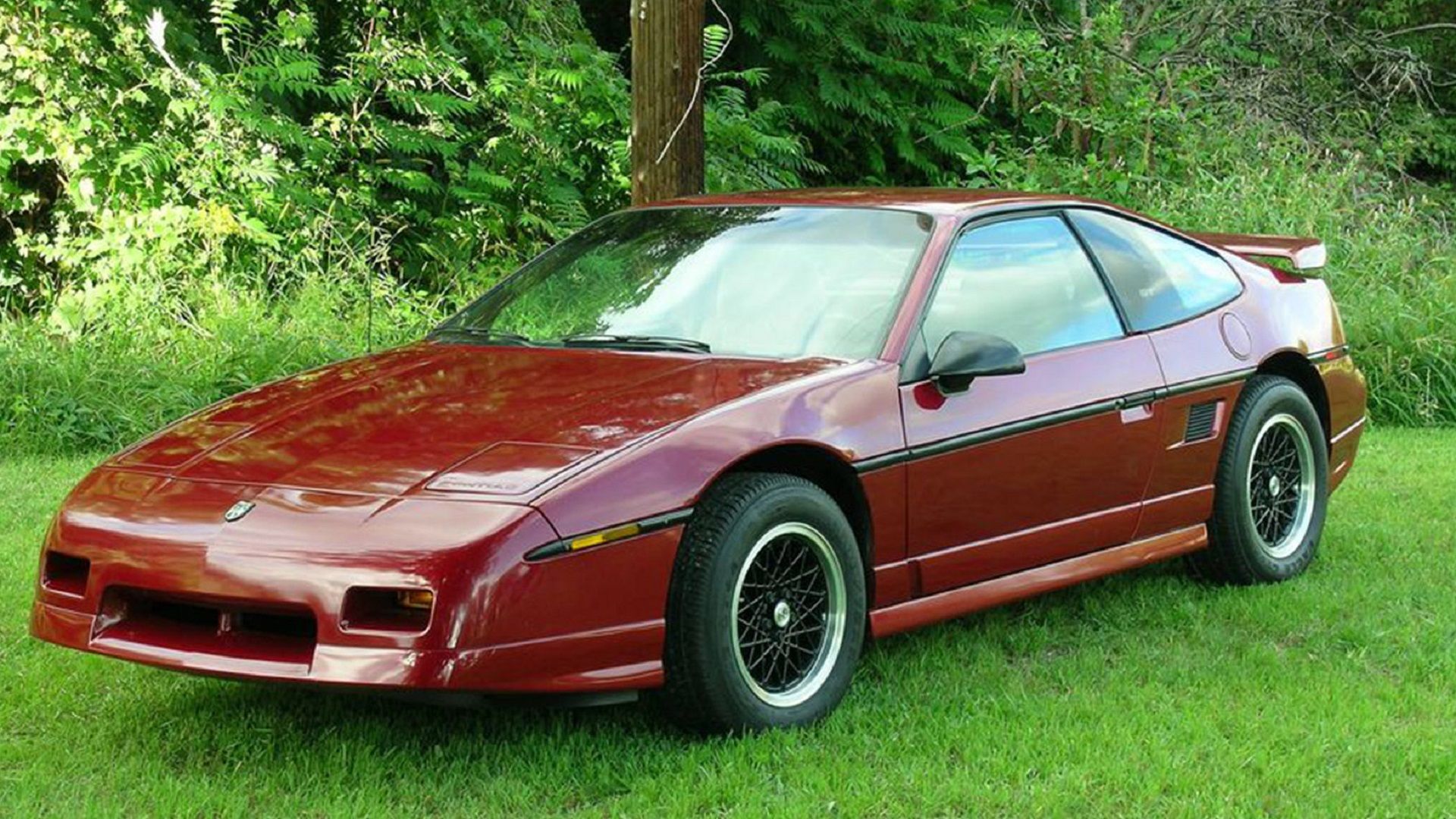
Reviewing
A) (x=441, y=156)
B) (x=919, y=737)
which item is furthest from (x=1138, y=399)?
(x=441, y=156)

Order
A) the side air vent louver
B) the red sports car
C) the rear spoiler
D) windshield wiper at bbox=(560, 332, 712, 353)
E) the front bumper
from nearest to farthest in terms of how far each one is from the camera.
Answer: the front bumper → the red sports car → windshield wiper at bbox=(560, 332, 712, 353) → the side air vent louver → the rear spoiler

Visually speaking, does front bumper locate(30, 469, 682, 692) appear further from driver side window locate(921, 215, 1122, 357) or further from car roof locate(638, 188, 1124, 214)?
car roof locate(638, 188, 1124, 214)

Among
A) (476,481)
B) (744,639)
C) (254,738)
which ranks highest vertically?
(476,481)

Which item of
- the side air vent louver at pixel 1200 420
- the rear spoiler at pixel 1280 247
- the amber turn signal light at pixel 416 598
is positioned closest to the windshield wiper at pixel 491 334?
the amber turn signal light at pixel 416 598

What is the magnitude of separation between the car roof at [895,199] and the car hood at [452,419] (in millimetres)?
819

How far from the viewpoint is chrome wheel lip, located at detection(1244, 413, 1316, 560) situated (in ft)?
20.9

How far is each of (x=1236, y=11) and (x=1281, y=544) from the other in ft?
37.8

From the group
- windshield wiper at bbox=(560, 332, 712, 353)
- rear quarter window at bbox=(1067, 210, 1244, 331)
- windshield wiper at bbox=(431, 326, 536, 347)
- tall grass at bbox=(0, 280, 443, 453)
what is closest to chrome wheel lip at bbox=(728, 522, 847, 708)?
windshield wiper at bbox=(560, 332, 712, 353)

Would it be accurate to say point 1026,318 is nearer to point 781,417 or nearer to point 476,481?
point 781,417

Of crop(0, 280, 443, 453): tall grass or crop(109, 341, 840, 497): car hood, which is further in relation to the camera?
crop(0, 280, 443, 453): tall grass

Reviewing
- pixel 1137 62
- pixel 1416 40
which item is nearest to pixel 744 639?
pixel 1137 62

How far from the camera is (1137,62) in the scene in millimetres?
15539

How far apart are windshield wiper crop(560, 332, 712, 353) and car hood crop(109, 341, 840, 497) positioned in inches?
2.3

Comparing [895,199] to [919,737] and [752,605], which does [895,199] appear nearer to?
[752,605]
